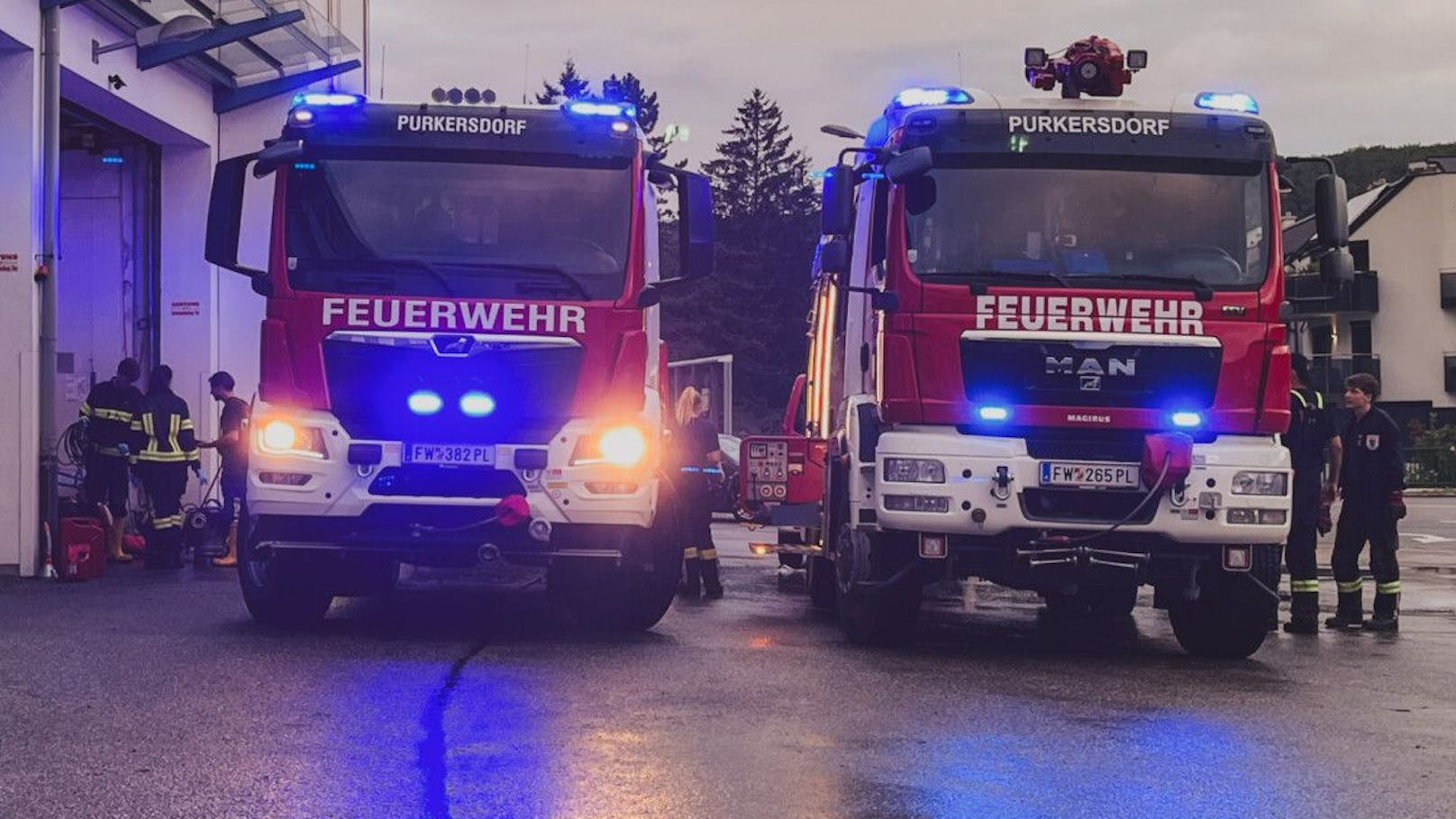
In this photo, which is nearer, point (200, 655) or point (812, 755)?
point (812, 755)

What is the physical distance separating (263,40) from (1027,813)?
16.8 metres

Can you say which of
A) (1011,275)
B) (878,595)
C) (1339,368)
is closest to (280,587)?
(878,595)

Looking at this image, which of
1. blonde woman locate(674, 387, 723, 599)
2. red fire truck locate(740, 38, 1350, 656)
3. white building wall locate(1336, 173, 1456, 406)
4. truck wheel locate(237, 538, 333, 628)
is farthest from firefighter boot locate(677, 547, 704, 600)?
white building wall locate(1336, 173, 1456, 406)

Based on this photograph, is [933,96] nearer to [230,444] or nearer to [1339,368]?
[230,444]

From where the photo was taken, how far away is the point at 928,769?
681 cm

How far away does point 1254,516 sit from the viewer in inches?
406

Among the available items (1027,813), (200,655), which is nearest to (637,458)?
(200,655)

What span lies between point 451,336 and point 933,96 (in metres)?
3.05

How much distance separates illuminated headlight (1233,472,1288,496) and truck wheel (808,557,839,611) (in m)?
4.21

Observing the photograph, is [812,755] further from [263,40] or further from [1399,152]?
[1399,152]

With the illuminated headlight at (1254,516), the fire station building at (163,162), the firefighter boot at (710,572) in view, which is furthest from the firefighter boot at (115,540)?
the illuminated headlight at (1254,516)

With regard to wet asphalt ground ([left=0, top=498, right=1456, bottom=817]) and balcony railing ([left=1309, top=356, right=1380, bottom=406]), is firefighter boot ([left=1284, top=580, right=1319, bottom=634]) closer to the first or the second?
wet asphalt ground ([left=0, top=498, right=1456, bottom=817])

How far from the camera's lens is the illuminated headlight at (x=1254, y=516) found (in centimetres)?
A: 1029

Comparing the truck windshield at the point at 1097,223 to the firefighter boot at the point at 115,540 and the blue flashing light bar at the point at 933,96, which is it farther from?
the firefighter boot at the point at 115,540
